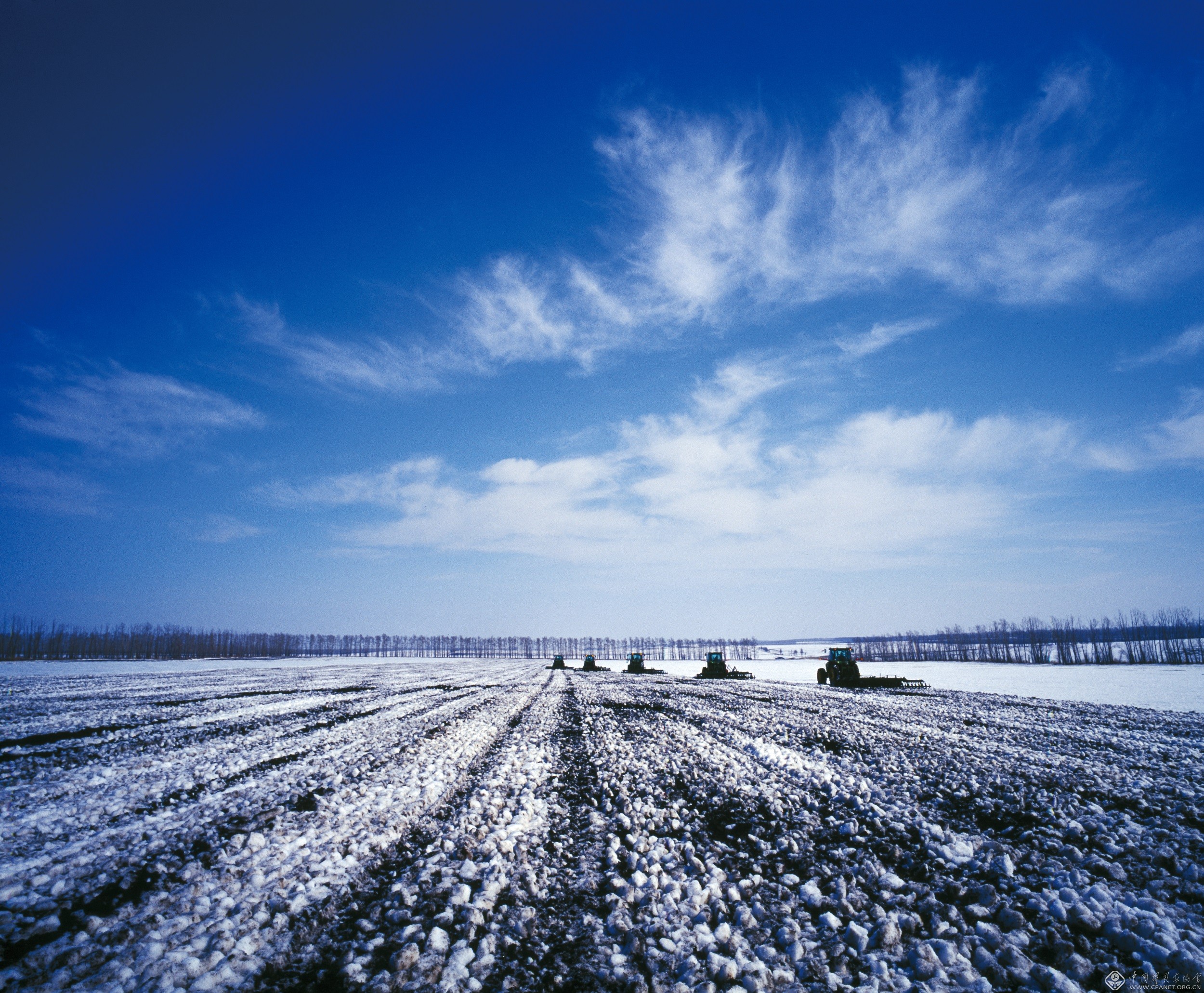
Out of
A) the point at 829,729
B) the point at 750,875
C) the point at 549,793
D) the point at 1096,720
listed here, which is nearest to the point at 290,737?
the point at 549,793

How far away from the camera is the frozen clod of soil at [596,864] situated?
3314 millimetres

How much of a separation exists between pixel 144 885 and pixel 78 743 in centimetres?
908

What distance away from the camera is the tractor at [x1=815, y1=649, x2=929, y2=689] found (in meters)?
29.2

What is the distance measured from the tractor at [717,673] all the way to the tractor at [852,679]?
7.33 metres

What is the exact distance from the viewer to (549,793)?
7.04 m

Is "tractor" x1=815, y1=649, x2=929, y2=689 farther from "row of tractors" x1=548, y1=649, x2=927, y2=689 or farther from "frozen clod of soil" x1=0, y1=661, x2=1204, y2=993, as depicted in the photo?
"frozen clod of soil" x1=0, y1=661, x2=1204, y2=993

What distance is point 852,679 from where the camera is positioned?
29531 mm

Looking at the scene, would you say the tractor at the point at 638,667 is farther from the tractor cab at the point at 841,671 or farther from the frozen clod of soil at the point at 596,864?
the frozen clod of soil at the point at 596,864

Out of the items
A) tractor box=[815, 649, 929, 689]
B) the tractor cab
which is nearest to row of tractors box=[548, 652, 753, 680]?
the tractor cab

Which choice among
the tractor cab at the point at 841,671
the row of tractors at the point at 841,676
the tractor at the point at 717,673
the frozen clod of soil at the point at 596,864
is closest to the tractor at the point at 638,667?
the tractor at the point at 717,673

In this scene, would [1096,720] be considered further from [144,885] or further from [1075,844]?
[144,885]

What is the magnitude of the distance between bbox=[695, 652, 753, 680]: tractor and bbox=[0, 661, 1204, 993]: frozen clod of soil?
91.9 ft

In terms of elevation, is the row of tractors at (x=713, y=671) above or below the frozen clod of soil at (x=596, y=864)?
below

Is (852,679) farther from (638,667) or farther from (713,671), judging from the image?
(638,667)
